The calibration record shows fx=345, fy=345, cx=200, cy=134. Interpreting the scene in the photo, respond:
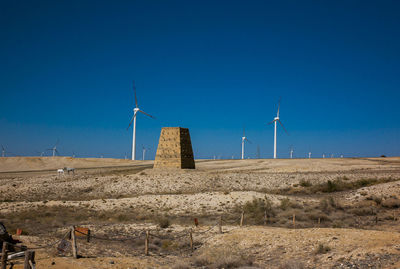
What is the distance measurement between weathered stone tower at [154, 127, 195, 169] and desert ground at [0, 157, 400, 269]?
162cm

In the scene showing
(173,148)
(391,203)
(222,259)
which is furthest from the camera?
(173,148)

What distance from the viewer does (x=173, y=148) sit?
44.1 meters

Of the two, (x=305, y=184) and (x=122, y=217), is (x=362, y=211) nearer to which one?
(x=305, y=184)

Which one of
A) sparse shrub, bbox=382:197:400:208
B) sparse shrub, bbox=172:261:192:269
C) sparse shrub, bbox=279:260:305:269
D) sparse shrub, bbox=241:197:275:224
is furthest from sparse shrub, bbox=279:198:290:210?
sparse shrub, bbox=172:261:192:269

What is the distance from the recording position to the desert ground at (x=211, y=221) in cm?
1301

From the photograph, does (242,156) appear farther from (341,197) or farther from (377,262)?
(377,262)

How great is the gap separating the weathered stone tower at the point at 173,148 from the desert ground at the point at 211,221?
5.32 feet

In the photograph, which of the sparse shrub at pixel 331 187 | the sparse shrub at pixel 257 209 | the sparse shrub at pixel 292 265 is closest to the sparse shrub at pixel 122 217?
the sparse shrub at pixel 257 209

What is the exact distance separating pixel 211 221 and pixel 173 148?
22.8m

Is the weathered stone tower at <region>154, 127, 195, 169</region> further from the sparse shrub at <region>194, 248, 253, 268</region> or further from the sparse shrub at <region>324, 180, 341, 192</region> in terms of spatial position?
the sparse shrub at <region>194, 248, 253, 268</region>

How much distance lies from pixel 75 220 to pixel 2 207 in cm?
804

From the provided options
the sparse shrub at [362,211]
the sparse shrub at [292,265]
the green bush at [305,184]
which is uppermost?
the green bush at [305,184]

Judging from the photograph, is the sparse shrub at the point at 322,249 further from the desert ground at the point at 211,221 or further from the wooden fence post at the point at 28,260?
the wooden fence post at the point at 28,260

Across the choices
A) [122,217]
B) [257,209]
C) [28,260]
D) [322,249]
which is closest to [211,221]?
[257,209]
